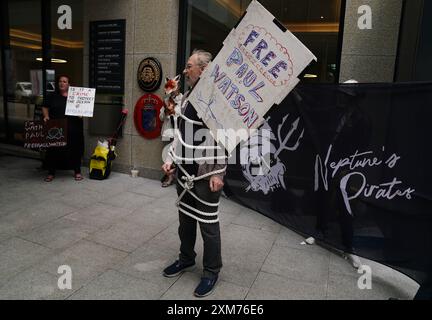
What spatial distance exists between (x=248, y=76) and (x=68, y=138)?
170 inches

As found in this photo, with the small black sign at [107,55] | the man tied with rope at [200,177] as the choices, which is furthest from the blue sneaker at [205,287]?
the small black sign at [107,55]

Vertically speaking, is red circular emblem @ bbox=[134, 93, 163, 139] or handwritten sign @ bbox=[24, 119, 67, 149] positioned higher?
red circular emblem @ bbox=[134, 93, 163, 139]

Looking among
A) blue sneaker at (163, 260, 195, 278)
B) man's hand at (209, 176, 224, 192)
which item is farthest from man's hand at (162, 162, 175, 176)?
blue sneaker at (163, 260, 195, 278)

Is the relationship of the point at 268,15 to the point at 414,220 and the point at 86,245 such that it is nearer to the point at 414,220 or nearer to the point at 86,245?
the point at 414,220

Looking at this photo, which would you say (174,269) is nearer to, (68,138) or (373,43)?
(68,138)

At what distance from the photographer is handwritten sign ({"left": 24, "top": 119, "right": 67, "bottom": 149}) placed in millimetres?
5750

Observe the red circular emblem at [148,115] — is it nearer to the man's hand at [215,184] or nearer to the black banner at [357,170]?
the black banner at [357,170]

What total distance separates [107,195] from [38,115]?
3.59 m

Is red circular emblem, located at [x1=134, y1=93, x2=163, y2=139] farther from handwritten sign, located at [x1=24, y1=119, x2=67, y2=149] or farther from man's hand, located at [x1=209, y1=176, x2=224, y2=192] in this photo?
man's hand, located at [x1=209, y1=176, x2=224, y2=192]

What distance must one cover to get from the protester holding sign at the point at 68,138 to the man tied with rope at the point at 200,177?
3.63 metres

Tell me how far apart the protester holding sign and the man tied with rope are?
3627 millimetres

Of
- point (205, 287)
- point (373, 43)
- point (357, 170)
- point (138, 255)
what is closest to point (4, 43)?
point (138, 255)

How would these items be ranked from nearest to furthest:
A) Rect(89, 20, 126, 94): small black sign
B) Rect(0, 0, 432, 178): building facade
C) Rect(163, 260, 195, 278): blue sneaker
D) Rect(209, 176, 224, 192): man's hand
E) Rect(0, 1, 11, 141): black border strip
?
Rect(209, 176, 224, 192): man's hand, Rect(163, 260, 195, 278): blue sneaker, Rect(0, 0, 432, 178): building facade, Rect(89, 20, 126, 94): small black sign, Rect(0, 1, 11, 141): black border strip

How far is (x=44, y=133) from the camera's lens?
5.77 meters
